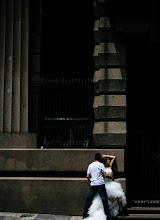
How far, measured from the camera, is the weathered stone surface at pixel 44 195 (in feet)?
30.1

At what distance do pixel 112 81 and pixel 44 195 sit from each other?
11.7 ft

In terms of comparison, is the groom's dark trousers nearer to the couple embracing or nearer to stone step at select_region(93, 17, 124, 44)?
the couple embracing

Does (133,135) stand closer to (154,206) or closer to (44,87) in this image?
(154,206)

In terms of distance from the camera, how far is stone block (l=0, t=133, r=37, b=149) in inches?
385

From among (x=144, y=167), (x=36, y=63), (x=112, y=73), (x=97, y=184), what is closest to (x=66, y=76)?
(x=36, y=63)

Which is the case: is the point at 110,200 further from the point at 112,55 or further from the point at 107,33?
the point at 107,33

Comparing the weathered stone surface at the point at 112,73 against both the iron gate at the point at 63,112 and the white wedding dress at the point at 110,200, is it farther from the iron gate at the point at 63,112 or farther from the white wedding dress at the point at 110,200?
the white wedding dress at the point at 110,200

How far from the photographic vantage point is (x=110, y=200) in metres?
8.75

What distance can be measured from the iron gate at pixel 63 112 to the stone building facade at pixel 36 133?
248 millimetres

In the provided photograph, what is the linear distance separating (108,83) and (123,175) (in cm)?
253

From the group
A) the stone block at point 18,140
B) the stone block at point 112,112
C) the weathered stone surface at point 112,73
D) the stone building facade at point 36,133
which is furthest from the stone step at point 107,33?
the stone block at point 18,140

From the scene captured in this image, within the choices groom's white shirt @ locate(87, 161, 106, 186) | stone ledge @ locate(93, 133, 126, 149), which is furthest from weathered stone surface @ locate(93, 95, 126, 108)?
groom's white shirt @ locate(87, 161, 106, 186)

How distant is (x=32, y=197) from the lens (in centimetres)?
930

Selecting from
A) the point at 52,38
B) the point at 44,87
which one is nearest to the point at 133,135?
the point at 44,87
